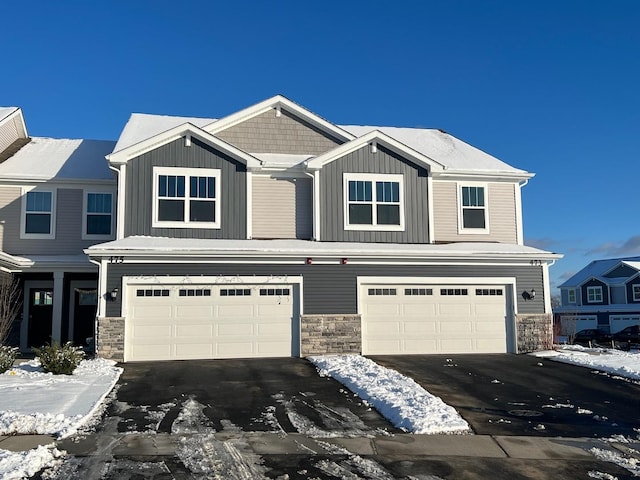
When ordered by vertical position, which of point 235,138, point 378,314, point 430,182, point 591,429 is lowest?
point 591,429

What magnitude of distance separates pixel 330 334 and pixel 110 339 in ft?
18.7

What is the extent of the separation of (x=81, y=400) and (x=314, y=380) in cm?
461

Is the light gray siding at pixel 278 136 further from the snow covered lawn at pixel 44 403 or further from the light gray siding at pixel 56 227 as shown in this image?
the snow covered lawn at pixel 44 403

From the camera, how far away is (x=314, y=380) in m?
12.1

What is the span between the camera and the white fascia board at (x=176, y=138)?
16.5 m

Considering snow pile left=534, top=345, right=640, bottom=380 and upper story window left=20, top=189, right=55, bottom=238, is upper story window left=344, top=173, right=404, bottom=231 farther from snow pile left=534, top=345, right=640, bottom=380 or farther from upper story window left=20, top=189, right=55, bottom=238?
upper story window left=20, top=189, right=55, bottom=238

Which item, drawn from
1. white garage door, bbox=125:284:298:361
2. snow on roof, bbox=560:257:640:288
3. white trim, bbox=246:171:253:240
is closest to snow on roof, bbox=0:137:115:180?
white trim, bbox=246:171:253:240

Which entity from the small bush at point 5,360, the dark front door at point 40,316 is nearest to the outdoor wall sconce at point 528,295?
the small bush at point 5,360

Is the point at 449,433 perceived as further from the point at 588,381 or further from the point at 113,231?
the point at 113,231

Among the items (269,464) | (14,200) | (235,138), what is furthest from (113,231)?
(269,464)

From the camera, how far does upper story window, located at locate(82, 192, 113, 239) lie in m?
18.4

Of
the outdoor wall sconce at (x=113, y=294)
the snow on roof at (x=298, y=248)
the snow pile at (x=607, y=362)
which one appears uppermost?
the snow on roof at (x=298, y=248)

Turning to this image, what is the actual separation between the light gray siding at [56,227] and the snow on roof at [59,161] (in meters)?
0.57

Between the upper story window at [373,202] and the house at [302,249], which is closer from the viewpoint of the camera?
the house at [302,249]
